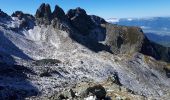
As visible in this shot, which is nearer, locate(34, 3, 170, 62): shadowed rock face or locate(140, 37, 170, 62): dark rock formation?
locate(34, 3, 170, 62): shadowed rock face

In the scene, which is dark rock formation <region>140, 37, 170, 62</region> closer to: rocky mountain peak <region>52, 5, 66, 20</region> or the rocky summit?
the rocky summit

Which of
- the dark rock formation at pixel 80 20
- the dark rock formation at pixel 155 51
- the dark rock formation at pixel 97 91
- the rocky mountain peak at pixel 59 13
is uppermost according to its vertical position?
the rocky mountain peak at pixel 59 13

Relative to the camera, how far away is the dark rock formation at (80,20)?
155 metres

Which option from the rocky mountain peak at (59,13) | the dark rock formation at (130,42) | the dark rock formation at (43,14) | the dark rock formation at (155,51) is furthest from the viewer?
the rocky mountain peak at (59,13)

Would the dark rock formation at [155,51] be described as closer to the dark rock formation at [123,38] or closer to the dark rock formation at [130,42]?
the dark rock formation at [130,42]

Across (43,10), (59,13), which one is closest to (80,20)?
(59,13)

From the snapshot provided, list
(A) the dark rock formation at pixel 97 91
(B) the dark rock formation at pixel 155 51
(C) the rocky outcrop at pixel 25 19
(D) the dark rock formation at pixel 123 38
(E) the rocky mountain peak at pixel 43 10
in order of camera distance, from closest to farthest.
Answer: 1. (A) the dark rock formation at pixel 97 91
2. (D) the dark rock formation at pixel 123 38
3. (C) the rocky outcrop at pixel 25 19
4. (B) the dark rock formation at pixel 155 51
5. (E) the rocky mountain peak at pixel 43 10

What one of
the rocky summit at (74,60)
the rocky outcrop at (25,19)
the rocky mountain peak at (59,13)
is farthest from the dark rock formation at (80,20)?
the rocky outcrop at (25,19)

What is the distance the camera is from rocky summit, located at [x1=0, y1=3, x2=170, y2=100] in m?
62.2

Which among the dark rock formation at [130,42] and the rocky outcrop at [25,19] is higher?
the rocky outcrop at [25,19]

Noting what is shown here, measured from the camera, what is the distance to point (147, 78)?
372 ft

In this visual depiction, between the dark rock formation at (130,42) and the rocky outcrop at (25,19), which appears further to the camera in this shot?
the rocky outcrop at (25,19)

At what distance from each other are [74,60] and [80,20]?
185ft

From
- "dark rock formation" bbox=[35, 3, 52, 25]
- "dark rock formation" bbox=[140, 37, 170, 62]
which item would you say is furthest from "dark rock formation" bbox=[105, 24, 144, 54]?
"dark rock formation" bbox=[35, 3, 52, 25]
